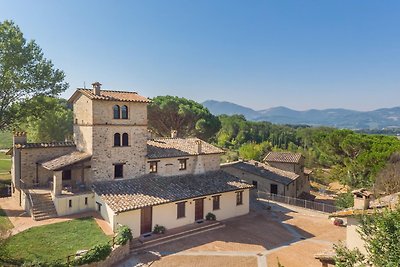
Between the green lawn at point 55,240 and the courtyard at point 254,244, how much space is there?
279cm

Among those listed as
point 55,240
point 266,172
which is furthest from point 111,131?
point 266,172

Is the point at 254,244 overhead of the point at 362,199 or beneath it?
beneath

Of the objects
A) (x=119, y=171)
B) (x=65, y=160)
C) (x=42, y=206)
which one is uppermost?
(x=65, y=160)

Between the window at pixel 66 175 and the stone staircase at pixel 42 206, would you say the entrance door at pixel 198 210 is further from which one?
the window at pixel 66 175

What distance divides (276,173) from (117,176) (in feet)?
69.8

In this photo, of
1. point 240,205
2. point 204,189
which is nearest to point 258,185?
point 240,205

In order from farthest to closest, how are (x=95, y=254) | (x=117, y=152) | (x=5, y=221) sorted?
(x=117, y=152) → (x=5, y=221) → (x=95, y=254)

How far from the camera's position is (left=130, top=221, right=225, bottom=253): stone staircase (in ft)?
63.6

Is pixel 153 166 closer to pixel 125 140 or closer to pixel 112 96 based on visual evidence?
pixel 125 140

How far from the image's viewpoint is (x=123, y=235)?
1814cm

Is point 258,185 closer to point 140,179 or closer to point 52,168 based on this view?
point 140,179

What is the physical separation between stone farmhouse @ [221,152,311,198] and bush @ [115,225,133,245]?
20456 millimetres

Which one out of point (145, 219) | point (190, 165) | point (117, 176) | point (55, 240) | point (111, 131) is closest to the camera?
point (55, 240)

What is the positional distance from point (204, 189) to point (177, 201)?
317 centimetres
